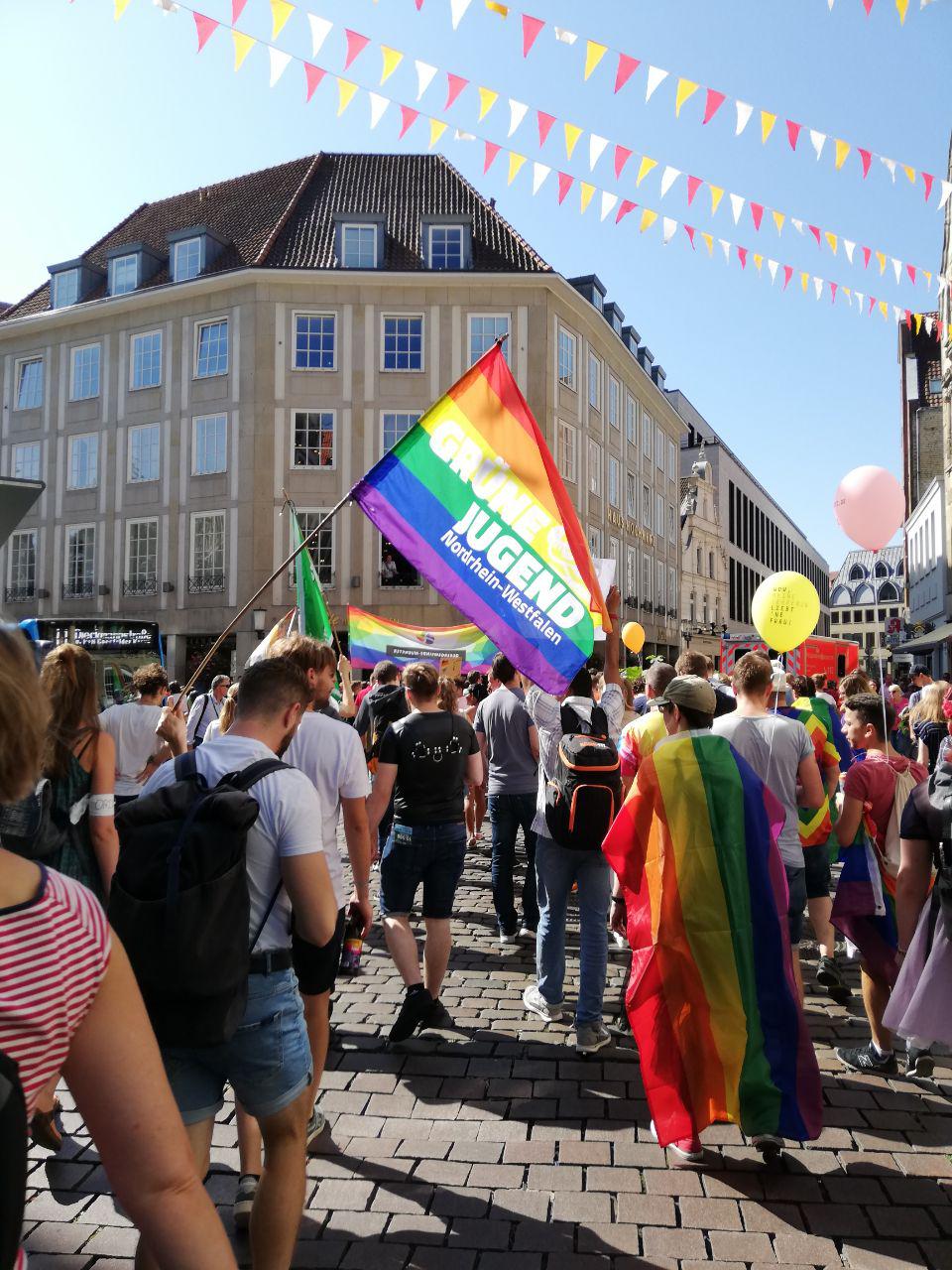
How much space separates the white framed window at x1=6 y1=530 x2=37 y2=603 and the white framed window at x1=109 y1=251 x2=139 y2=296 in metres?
8.68

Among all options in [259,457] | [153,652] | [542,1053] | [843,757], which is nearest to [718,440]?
[259,457]

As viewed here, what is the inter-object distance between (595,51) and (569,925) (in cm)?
632

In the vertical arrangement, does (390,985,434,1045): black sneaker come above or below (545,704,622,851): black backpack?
below

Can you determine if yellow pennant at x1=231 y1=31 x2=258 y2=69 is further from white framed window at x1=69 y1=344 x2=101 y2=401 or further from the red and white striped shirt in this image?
white framed window at x1=69 y1=344 x2=101 y2=401

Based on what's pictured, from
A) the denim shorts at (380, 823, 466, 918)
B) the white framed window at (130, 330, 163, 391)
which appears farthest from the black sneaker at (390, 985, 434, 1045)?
the white framed window at (130, 330, 163, 391)

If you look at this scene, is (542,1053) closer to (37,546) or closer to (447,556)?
(447,556)

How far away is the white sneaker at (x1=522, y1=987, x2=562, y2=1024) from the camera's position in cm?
528

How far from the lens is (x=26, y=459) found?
3353 centimetres

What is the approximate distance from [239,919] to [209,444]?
1155 inches

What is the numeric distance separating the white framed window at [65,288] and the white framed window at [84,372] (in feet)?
6.40

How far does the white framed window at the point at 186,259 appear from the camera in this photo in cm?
3083

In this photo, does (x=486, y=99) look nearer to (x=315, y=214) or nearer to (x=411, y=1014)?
(x=411, y=1014)

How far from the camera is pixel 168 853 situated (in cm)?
237

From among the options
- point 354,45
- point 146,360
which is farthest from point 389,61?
point 146,360
